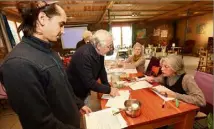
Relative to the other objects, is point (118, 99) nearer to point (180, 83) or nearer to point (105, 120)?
point (105, 120)

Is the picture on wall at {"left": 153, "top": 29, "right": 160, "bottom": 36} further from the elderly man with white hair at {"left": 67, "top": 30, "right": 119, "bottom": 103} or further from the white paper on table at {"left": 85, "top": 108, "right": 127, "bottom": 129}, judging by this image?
the white paper on table at {"left": 85, "top": 108, "right": 127, "bottom": 129}

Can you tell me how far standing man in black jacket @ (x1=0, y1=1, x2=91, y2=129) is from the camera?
588mm

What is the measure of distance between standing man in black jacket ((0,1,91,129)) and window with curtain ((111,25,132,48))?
9338mm

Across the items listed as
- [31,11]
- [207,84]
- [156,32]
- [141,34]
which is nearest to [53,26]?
[31,11]

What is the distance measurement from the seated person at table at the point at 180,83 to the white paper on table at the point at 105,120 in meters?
0.59

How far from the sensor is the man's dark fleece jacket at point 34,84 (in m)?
0.58

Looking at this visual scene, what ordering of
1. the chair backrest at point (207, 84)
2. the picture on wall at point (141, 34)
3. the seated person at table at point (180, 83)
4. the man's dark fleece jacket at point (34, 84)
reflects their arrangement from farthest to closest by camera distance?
the picture on wall at point (141, 34) < the chair backrest at point (207, 84) < the seated person at table at point (180, 83) < the man's dark fleece jacket at point (34, 84)

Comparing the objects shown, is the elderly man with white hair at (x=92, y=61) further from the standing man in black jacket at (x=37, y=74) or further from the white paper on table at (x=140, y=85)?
the standing man in black jacket at (x=37, y=74)

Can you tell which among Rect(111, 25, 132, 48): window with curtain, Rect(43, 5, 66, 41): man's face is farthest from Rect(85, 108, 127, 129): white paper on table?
Rect(111, 25, 132, 48): window with curtain

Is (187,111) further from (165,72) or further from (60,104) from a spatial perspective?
(60,104)

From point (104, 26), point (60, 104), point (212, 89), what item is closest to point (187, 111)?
point (212, 89)

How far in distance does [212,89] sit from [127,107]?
1.06 m

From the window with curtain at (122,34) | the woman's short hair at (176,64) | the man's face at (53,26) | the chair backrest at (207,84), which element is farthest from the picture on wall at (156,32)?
the man's face at (53,26)

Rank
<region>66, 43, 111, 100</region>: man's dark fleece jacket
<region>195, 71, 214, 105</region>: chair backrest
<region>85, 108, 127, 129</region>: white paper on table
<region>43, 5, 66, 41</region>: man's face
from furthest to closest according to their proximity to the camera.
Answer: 1. <region>195, 71, 214, 105</region>: chair backrest
2. <region>66, 43, 111, 100</region>: man's dark fleece jacket
3. <region>85, 108, 127, 129</region>: white paper on table
4. <region>43, 5, 66, 41</region>: man's face
